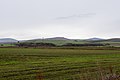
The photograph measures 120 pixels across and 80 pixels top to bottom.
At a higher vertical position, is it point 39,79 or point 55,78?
point 39,79

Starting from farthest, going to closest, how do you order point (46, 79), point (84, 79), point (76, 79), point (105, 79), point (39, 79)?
point (46, 79) → point (76, 79) → point (105, 79) → point (84, 79) → point (39, 79)

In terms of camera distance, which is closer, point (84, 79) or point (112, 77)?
point (84, 79)

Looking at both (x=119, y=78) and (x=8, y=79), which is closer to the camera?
(x=119, y=78)

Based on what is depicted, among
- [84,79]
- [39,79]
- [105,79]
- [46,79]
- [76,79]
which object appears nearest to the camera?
[39,79]

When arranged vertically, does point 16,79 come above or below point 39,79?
below

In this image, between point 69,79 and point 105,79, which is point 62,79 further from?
point 105,79

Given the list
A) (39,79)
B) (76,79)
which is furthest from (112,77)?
(76,79)

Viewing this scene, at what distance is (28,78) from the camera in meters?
24.0

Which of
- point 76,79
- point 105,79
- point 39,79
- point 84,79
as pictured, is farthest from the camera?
point 76,79

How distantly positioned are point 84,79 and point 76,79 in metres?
8.20

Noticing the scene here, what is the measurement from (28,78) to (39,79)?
13412 millimetres

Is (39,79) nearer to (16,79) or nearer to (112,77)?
(112,77)

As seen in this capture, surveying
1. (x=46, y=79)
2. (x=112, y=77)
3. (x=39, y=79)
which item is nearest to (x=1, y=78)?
(x=46, y=79)

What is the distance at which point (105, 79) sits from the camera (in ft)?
47.7
